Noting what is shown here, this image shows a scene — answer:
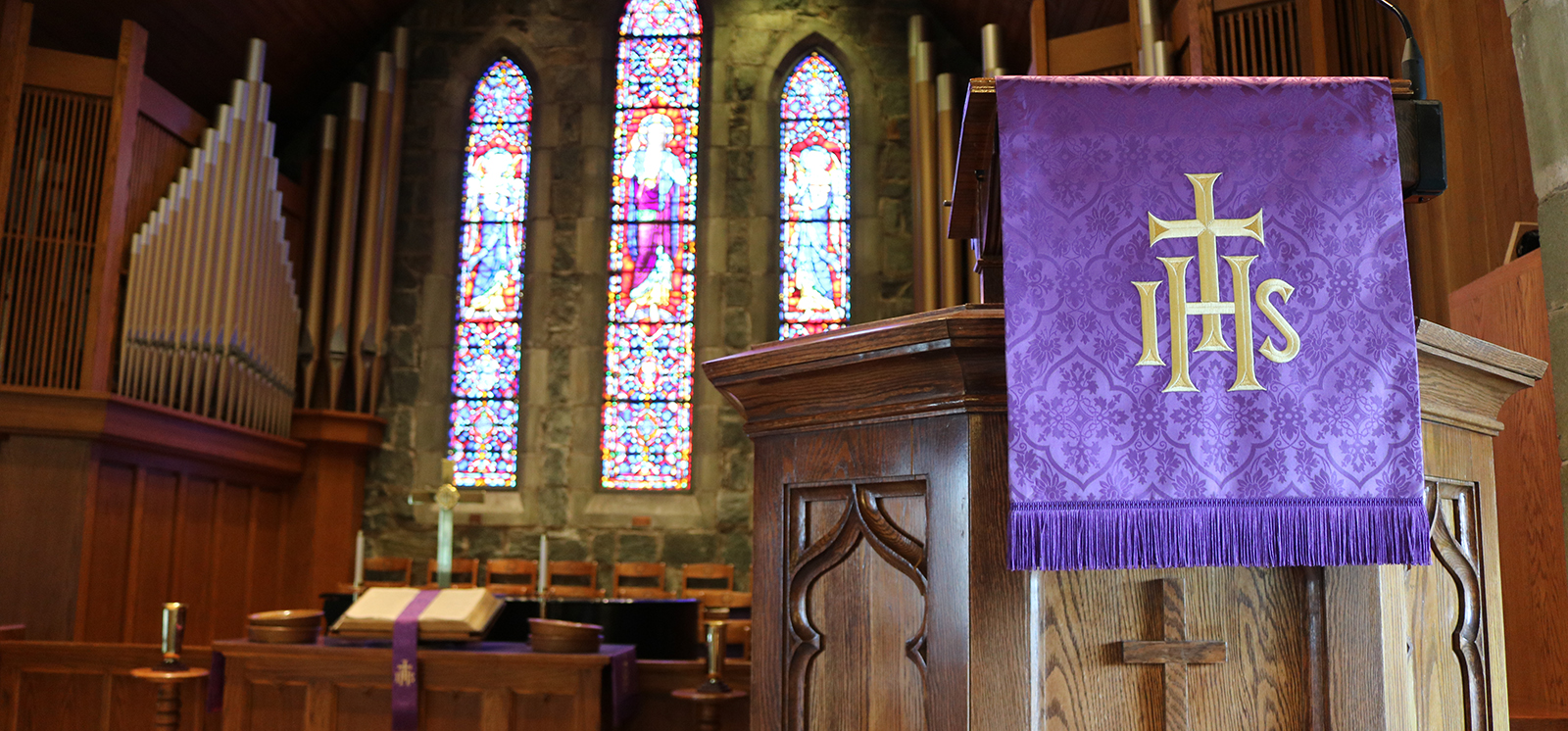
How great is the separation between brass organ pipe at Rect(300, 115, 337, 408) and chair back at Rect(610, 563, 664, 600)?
8.62ft

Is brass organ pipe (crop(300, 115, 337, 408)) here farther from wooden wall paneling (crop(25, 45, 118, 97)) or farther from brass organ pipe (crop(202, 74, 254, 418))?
wooden wall paneling (crop(25, 45, 118, 97))

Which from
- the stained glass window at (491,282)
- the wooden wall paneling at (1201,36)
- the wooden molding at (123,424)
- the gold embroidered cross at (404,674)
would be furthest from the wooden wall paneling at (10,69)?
the wooden wall paneling at (1201,36)

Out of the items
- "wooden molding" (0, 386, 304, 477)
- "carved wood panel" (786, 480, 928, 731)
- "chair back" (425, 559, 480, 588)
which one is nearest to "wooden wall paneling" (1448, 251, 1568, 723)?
"carved wood panel" (786, 480, 928, 731)

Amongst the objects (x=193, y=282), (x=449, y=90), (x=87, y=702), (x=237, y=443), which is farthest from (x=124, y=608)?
(x=449, y=90)

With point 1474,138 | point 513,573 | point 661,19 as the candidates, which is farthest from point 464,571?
point 1474,138

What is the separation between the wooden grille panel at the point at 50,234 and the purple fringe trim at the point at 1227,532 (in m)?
6.70

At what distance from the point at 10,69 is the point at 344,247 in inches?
107

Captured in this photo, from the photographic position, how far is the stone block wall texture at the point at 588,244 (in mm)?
9164

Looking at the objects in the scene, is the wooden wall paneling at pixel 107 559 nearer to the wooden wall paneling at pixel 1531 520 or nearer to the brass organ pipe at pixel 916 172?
the brass organ pipe at pixel 916 172

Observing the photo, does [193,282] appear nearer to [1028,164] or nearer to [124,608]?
[124,608]

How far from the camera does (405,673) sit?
11.4 ft

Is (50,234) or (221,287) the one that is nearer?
(50,234)

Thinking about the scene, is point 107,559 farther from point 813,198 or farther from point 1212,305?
point 1212,305

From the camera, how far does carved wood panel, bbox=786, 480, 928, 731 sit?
1458 mm
